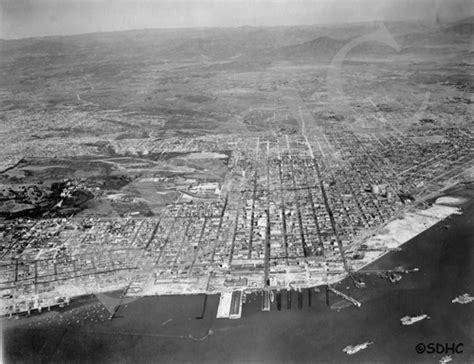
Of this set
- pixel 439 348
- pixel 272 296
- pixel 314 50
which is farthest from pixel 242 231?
pixel 314 50

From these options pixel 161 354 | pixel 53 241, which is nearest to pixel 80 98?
pixel 53 241

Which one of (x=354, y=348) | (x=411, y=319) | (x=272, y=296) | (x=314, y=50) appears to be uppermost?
(x=314, y=50)

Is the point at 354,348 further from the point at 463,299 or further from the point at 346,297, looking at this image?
the point at 463,299

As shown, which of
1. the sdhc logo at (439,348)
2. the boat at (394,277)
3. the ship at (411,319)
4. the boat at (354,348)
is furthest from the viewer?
the boat at (394,277)

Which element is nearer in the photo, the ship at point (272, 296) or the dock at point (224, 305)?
the dock at point (224, 305)

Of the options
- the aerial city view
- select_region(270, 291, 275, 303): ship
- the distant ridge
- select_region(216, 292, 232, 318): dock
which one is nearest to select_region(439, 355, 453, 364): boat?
the aerial city view

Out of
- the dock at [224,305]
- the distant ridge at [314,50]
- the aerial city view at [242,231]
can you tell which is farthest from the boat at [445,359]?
the distant ridge at [314,50]

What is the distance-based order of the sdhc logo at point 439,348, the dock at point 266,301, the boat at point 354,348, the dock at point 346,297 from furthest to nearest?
the dock at point 346,297
the dock at point 266,301
the boat at point 354,348
the sdhc logo at point 439,348

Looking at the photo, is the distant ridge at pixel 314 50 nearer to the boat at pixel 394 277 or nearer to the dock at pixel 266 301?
the boat at pixel 394 277

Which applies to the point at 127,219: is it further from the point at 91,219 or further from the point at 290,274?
the point at 290,274
